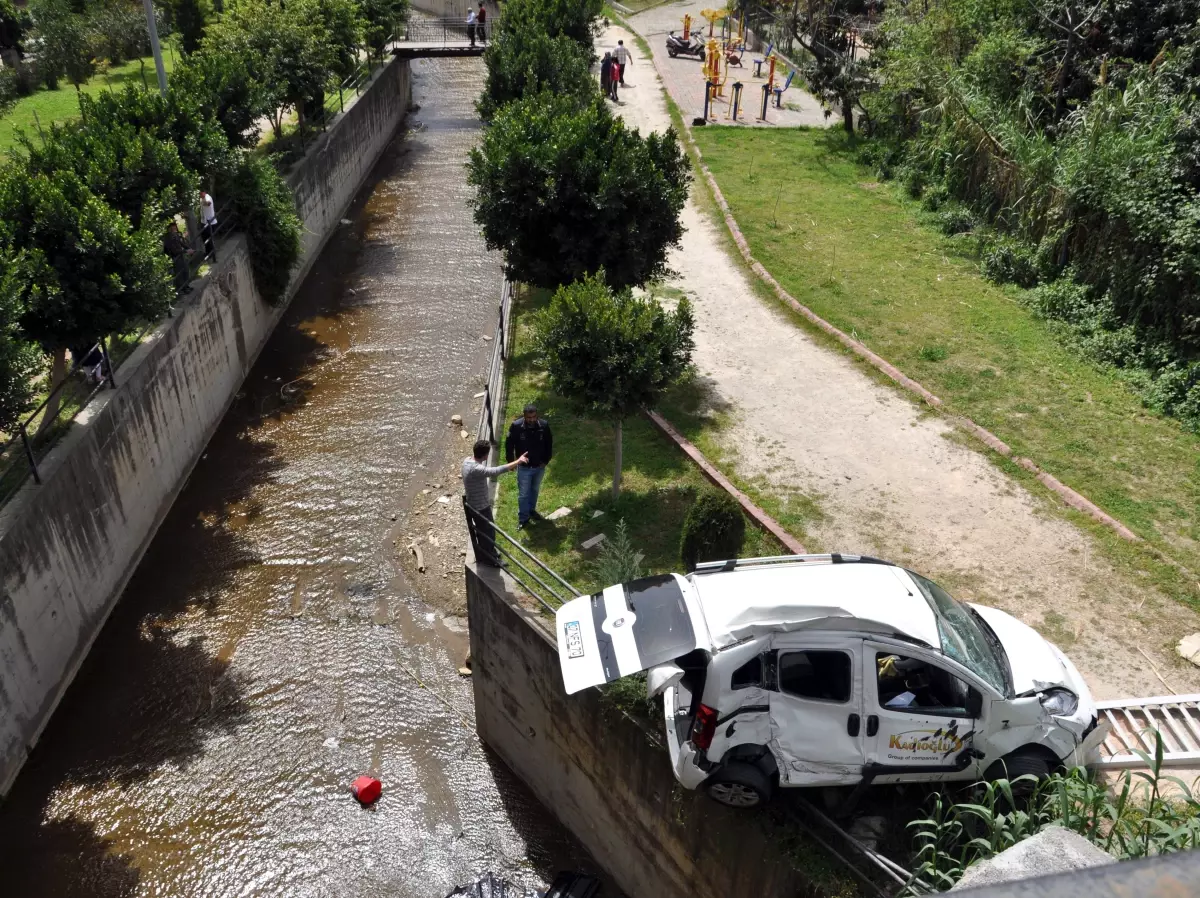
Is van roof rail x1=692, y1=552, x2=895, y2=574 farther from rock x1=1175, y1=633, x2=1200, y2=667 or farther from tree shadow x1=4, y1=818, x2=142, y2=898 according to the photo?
tree shadow x1=4, y1=818, x2=142, y2=898

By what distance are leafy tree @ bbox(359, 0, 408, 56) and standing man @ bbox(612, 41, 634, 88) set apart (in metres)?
8.39

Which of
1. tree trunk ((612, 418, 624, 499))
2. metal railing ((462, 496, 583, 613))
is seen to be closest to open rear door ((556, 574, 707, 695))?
metal railing ((462, 496, 583, 613))

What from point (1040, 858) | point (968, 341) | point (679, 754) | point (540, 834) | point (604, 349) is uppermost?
point (604, 349)

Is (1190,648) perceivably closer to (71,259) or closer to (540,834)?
(540,834)

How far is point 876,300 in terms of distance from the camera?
18.5 m

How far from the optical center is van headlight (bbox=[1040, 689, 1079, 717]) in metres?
7.66

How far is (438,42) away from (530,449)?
1295 inches

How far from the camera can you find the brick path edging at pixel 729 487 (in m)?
11.8

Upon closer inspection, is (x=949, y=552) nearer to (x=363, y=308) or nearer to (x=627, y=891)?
(x=627, y=891)

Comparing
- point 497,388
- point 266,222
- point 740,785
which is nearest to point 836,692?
point 740,785

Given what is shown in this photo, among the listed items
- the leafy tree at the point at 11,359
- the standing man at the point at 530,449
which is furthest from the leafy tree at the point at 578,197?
the leafy tree at the point at 11,359

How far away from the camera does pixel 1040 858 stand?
17.6ft

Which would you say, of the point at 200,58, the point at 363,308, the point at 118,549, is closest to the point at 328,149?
the point at 200,58

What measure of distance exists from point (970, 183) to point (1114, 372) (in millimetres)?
8278
